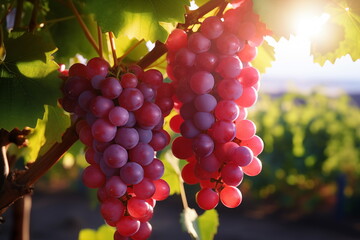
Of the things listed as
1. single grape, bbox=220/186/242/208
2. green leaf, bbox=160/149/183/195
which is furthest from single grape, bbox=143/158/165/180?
green leaf, bbox=160/149/183/195

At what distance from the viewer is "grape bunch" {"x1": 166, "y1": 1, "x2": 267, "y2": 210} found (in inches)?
25.3

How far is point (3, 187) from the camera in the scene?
0.74 meters

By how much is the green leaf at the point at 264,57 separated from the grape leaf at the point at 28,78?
1.10 feet

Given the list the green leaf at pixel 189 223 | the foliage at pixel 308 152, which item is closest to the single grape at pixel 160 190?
the green leaf at pixel 189 223

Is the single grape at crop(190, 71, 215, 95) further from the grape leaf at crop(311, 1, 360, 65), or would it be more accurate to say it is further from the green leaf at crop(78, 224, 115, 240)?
the green leaf at crop(78, 224, 115, 240)

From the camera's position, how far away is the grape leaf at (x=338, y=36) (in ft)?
2.30

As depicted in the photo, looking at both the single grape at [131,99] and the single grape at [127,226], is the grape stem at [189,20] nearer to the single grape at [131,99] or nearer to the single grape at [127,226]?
the single grape at [131,99]

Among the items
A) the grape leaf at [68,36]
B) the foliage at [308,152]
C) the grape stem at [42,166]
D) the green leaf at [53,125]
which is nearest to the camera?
the grape stem at [42,166]

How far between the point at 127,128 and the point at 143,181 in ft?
0.24

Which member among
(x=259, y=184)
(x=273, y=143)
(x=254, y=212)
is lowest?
(x=254, y=212)

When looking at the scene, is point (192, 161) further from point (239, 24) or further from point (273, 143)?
point (273, 143)

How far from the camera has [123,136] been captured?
2.05 feet

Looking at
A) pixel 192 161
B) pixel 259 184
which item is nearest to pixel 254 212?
pixel 259 184

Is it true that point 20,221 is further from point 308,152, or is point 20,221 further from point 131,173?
point 308,152
